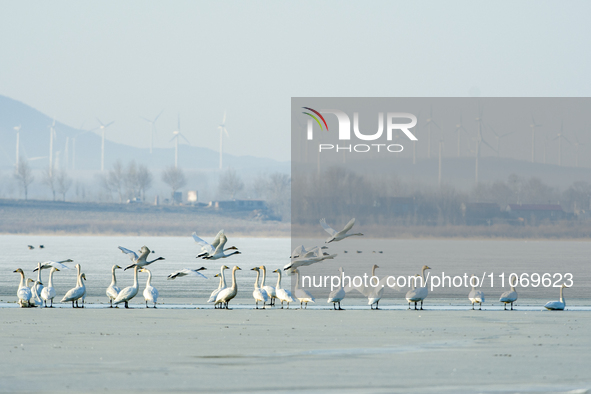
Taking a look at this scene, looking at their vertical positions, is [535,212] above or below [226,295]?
above

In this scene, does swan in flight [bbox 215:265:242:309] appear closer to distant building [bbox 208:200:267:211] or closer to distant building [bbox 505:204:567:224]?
distant building [bbox 505:204:567:224]

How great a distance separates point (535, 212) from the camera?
5536 inches

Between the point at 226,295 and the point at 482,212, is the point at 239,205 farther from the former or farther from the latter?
the point at 226,295

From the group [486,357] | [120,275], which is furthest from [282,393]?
[120,275]

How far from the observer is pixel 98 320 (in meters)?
22.7

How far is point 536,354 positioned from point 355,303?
1414 cm

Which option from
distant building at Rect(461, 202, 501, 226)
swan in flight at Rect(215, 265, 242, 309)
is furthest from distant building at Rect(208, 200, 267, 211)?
swan in flight at Rect(215, 265, 242, 309)

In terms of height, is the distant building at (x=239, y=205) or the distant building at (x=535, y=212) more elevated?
the distant building at (x=239, y=205)

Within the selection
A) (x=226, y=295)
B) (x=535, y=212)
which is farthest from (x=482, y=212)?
(x=226, y=295)

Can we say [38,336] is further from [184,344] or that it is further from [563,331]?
[563,331]

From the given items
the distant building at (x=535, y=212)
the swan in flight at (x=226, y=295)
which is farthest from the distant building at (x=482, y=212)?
the swan in flight at (x=226, y=295)

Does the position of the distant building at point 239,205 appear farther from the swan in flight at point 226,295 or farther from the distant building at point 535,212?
the swan in flight at point 226,295

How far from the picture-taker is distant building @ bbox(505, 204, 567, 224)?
454 ft

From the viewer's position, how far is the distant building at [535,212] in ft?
454
